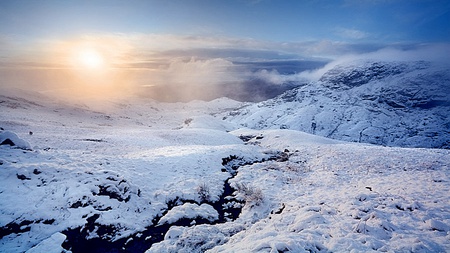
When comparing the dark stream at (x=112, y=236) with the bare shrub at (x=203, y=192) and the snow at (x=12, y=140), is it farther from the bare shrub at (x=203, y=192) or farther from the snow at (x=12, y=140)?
the snow at (x=12, y=140)

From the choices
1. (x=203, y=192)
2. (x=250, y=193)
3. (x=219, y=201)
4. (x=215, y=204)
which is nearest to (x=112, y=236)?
(x=203, y=192)

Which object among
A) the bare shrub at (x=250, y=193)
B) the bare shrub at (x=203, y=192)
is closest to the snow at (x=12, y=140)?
the bare shrub at (x=203, y=192)

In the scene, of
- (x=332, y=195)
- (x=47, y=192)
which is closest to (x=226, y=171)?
(x=332, y=195)

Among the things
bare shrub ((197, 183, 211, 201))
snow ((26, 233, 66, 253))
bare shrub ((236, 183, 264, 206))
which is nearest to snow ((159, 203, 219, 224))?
bare shrub ((197, 183, 211, 201))

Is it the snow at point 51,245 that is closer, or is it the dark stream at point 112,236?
the snow at point 51,245

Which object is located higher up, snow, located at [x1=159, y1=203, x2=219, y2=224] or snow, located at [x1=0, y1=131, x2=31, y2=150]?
snow, located at [x1=0, y1=131, x2=31, y2=150]

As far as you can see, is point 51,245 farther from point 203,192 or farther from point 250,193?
point 250,193

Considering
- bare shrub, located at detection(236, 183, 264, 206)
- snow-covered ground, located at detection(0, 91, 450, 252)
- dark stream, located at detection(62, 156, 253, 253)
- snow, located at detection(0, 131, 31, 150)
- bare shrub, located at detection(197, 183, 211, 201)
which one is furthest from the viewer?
snow, located at detection(0, 131, 31, 150)

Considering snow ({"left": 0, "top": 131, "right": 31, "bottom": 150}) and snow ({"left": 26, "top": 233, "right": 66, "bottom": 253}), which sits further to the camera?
snow ({"left": 0, "top": 131, "right": 31, "bottom": 150})

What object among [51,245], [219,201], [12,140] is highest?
[12,140]

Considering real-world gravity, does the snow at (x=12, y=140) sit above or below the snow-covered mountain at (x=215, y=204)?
above

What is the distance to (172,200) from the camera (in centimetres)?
1593

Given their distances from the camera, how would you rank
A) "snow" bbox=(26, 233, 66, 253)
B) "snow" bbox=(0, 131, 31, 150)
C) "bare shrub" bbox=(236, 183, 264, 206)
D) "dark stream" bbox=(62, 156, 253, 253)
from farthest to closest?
"snow" bbox=(0, 131, 31, 150), "bare shrub" bbox=(236, 183, 264, 206), "dark stream" bbox=(62, 156, 253, 253), "snow" bbox=(26, 233, 66, 253)

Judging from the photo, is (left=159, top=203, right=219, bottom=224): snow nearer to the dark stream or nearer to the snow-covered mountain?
the snow-covered mountain
